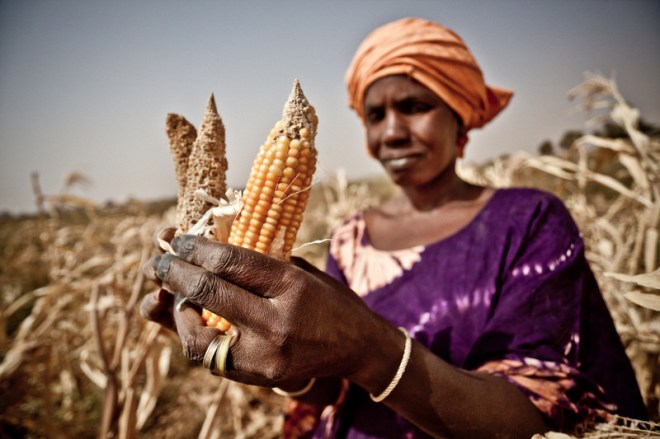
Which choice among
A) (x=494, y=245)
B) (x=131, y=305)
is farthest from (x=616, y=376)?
(x=131, y=305)

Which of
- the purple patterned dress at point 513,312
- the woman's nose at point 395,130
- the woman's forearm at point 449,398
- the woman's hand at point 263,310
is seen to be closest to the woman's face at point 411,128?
the woman's nose at point 395,130

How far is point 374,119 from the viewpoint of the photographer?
2371mm

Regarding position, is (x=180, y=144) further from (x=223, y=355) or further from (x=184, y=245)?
(x=223, y=355)

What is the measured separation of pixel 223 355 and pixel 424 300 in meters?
1.19

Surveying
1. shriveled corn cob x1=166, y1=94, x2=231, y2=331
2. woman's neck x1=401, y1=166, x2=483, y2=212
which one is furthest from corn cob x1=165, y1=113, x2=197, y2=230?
woman's neck x1=401, y1=166, x2=483, y2=212

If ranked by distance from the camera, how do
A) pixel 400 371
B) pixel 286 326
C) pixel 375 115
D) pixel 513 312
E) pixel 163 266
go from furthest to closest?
pixel 375 115 < pixel 513 312 < pixel 400 371 < pixel 163 266 < pixel 286 326

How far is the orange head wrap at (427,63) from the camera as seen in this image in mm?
2205

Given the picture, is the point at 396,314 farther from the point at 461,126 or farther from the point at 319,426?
the point at 461,126

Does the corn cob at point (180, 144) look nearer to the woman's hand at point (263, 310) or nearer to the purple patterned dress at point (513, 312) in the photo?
the woman's hand at point (263, 310)

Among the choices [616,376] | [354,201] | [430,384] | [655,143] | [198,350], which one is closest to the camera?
[198,350]

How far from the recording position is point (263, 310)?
2.97ft

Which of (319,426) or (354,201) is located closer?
(319,426)

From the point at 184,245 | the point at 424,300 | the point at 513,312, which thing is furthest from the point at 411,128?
the point at 184,245

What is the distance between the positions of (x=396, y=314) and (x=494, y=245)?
2.09 ft
